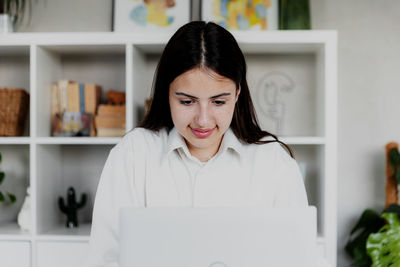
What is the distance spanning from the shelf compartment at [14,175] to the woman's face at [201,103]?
1.41 m

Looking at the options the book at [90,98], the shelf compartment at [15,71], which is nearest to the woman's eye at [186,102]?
the book at [90,98]

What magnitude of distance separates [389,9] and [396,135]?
65 cm

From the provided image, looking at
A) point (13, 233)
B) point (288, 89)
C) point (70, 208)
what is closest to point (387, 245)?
point (288, 89)

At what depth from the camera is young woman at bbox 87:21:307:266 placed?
1434 mm

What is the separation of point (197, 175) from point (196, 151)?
10cm

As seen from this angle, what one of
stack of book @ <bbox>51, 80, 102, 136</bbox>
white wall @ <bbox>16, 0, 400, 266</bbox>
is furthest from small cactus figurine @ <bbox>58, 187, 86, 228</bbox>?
white wall @ <bbox>16, 0, 400, 266</bbox>

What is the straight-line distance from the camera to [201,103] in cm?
141

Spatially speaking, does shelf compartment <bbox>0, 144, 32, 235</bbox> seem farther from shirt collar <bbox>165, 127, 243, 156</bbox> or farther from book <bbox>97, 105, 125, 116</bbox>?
shirt collar <bbox>165, 127, 243, 156</bbox>

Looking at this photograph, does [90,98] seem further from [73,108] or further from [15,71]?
[15,71]

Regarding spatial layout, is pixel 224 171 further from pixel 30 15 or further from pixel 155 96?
pixel 30 15

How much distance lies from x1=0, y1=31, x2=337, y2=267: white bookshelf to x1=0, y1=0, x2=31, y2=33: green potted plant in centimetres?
11

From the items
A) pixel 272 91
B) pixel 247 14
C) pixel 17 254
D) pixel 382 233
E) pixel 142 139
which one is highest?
pixel 247 14

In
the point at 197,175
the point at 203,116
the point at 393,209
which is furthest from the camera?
the point at 393,209

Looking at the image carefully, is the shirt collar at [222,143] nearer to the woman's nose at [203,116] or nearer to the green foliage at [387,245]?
the woman's nose at [203,116]
